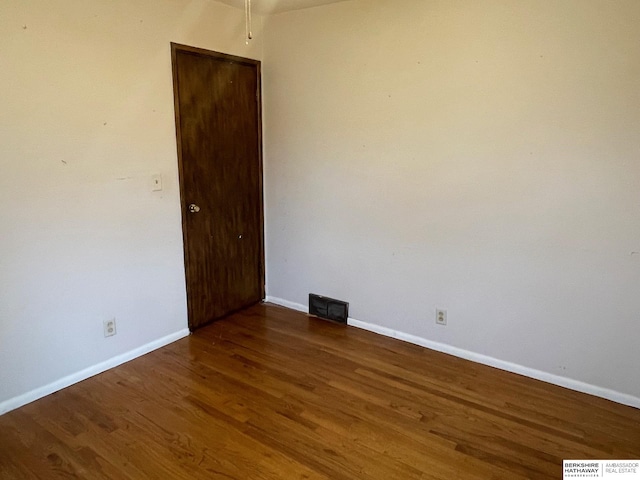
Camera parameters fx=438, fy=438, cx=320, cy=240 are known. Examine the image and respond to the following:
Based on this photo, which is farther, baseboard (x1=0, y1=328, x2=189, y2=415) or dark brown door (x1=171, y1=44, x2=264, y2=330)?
dark brown door (x1=171, y1=44, x2=264, y2=330)

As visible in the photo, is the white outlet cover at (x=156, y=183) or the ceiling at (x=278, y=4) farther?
the ceiling at (x=278, y=4)

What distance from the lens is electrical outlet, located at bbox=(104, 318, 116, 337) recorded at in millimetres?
2760

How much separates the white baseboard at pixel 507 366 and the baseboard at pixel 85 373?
1.39 m

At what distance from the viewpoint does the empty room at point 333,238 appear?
2.17 meters

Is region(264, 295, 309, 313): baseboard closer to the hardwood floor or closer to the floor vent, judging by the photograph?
the floor vent

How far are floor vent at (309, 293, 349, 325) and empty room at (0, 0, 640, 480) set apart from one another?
25 millimetres

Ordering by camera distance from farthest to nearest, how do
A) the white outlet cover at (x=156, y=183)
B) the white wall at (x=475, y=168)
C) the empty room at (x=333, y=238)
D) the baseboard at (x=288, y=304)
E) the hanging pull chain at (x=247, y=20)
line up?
the baseboard at (x=288, y=304) < the hanging pull chain at (x=247, y=20) < the white outlet cover at (x=156, y=183) < the white wall at (x=475, y=168) < the empty room at (x=333, y=238)

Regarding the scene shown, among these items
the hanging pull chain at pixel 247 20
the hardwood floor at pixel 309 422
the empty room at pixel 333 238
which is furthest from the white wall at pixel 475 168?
the hardwood floor at pixel 309 422

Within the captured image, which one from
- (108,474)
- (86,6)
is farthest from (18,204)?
(108,474)

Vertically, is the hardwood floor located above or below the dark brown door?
below

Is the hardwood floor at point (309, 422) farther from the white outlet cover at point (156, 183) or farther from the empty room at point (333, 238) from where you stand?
the white outlet cover at point (156, 183)

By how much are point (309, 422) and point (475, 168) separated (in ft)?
5.79

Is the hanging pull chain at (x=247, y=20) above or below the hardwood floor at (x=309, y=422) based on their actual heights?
above

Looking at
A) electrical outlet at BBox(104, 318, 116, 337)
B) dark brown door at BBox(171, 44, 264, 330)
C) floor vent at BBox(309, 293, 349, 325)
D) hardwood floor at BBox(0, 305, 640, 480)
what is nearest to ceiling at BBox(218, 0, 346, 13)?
dark brown door at BBox(171, 44, 264, 330)
